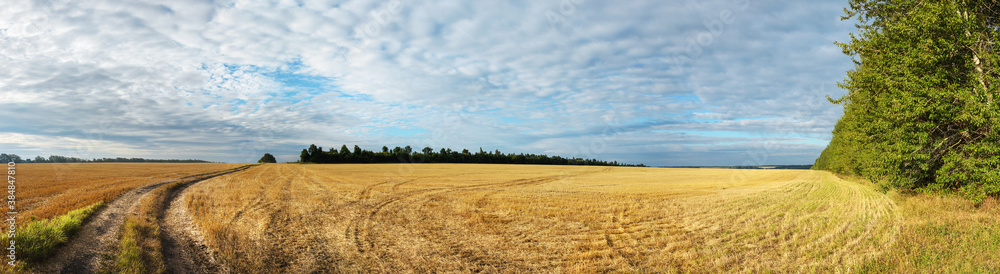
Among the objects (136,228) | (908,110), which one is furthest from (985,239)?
(136,228)

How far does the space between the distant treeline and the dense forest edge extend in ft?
393

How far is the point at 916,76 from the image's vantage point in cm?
1584

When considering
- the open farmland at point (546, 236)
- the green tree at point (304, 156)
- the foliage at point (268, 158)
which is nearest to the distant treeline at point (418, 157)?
the green tree at point (304, 156)

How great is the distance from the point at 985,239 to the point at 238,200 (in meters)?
29.5

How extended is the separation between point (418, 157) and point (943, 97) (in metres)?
128

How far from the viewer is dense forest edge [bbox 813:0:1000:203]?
14160 millimetres

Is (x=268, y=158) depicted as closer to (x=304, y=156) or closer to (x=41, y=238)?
(x=304, y=156)

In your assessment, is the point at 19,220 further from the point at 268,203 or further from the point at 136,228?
the point at 268,203

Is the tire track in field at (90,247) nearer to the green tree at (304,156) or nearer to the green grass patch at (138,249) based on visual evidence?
the green grass patch at (138,249)

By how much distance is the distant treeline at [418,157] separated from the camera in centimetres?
12850

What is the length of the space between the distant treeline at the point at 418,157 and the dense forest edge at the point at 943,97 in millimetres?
119832

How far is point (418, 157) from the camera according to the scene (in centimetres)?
13462

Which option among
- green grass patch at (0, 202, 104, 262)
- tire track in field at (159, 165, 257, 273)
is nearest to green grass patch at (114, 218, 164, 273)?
tire track in field at (159, 165, 257, 273)

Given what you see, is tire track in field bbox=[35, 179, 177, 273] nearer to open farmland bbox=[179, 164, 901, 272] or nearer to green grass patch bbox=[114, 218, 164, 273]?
green grass patch bbox=[114, 218, 164, 273]
